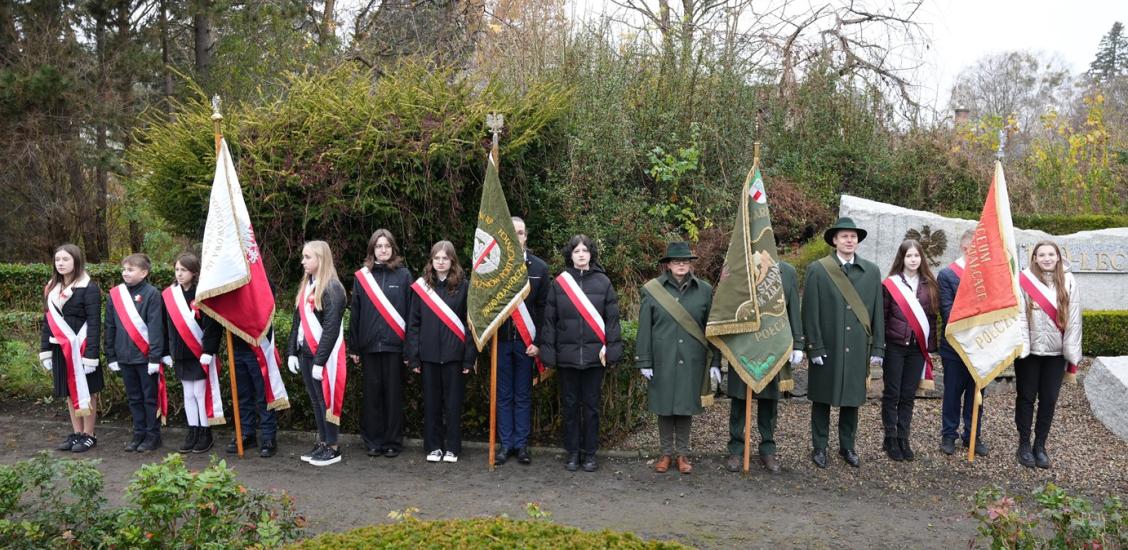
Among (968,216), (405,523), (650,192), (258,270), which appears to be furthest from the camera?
(968,216)

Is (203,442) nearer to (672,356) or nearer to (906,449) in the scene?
(672,356)

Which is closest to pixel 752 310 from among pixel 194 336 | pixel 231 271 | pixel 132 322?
pixel 231 271

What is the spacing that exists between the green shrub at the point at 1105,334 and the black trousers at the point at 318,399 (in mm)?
7812

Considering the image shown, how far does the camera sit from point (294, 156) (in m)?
8.54

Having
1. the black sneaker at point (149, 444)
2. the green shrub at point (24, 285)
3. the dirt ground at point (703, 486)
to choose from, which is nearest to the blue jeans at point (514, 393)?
the dirt ground at point (703, 486)

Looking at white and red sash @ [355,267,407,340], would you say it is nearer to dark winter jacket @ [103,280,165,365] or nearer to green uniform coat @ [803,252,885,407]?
dark winter jacket @ [103,280,165,365]

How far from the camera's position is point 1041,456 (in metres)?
6.25

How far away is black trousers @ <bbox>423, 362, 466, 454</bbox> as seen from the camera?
638 centimetres

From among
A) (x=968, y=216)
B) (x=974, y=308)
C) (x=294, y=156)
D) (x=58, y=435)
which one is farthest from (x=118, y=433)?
(x=968, y=216)

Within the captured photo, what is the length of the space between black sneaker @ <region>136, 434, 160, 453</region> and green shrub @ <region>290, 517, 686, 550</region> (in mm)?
4156

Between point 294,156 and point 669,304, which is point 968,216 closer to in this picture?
point 669,304

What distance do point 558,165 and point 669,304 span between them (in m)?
3.72

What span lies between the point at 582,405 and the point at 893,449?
2.32 metres

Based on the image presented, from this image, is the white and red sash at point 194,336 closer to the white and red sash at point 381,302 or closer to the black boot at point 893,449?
the white and red sash at point 381,302
